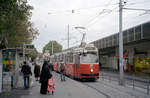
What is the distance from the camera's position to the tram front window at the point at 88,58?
19.5 m

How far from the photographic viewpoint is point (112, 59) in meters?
49.2

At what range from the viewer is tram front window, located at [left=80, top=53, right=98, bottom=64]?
19.5 meters

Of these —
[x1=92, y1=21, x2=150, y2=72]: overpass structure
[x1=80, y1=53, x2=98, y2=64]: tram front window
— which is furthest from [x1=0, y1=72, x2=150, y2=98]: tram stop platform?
[x1=92, y1=21, x2=150, y2=72]: overpass structure

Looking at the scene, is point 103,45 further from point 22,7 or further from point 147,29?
point 22,7

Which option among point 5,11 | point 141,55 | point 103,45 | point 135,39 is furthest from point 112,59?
point 5,11

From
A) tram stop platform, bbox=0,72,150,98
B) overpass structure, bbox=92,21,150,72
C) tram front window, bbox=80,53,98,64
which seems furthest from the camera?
overpass structure, bbox=92,21,150,72

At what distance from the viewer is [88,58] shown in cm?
1959

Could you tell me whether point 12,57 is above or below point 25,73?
above

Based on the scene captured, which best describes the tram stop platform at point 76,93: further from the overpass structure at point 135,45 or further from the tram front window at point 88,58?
the overpass structure at point 135,45

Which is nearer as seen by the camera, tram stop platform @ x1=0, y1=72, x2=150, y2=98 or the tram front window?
tram stop platform @ x1=0, y1=72, x2=150, y2=98

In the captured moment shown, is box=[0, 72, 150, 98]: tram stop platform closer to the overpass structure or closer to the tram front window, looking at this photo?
the tram front window

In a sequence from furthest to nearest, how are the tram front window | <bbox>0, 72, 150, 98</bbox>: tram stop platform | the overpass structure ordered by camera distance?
the overpass structure → the tram front window → <bbox>0, 72, 150, 98</bbox>: tram stop platform

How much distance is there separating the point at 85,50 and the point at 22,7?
29.5 feet

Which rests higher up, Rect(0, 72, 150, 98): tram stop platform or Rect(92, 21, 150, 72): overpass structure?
Rect(92, 21, 150, 72): overpass structure
